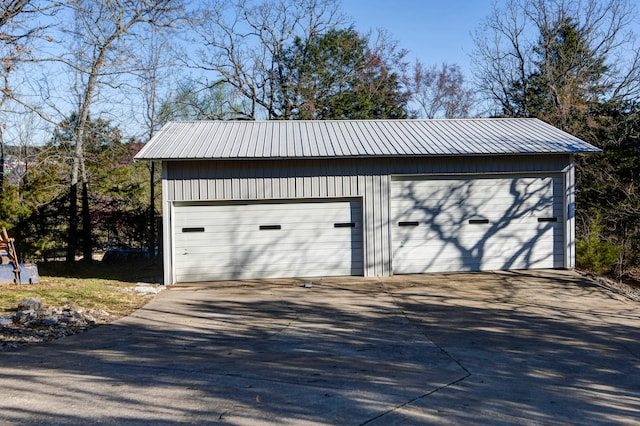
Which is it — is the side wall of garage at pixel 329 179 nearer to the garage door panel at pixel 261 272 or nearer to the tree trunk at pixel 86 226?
the garage door panel at pixel 261 272

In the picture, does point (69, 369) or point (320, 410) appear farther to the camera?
point (69, 369)

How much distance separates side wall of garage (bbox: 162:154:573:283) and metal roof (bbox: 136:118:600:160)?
27 centimetres

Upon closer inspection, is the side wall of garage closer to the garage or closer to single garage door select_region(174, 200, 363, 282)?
the garage

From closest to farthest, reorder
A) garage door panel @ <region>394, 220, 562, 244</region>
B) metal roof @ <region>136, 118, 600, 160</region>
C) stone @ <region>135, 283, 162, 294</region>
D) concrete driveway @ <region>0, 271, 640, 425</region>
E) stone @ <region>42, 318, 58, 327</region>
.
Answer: concrete driveway @ <region>0, 271, 640, 425</region>
stone @ <region>42, 318, 58, 327</region>
stone @ <region>135, 283, 162, 294</region>
metal roof @ <region>136, 118, 600, 160</region>
garage door panel @ <region>394, 220, 562, 244</region>

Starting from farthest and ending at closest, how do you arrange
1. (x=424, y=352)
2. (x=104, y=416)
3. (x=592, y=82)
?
(x=592, y=82) < (x=424, y=352) < (x=104, y=416)

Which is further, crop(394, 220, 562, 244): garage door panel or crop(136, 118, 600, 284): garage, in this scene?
crop(394, 220, 562, 244): garage door panel

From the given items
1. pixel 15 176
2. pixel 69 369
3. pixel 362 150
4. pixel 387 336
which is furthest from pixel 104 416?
pixel 15 176

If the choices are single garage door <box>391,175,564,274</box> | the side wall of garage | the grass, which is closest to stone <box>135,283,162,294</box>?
the grass

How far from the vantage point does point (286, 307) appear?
9586mm

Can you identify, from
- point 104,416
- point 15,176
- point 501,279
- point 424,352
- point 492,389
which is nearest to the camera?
point 104,416

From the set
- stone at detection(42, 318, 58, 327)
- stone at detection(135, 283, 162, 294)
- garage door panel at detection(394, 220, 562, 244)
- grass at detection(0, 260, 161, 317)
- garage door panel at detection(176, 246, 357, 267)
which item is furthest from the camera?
garage door panel at detection(394, 220, 562, 244)

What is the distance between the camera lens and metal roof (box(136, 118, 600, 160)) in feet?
40.1

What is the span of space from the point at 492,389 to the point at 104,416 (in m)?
3.58

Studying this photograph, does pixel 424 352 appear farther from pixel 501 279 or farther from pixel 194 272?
pixel 194 272
